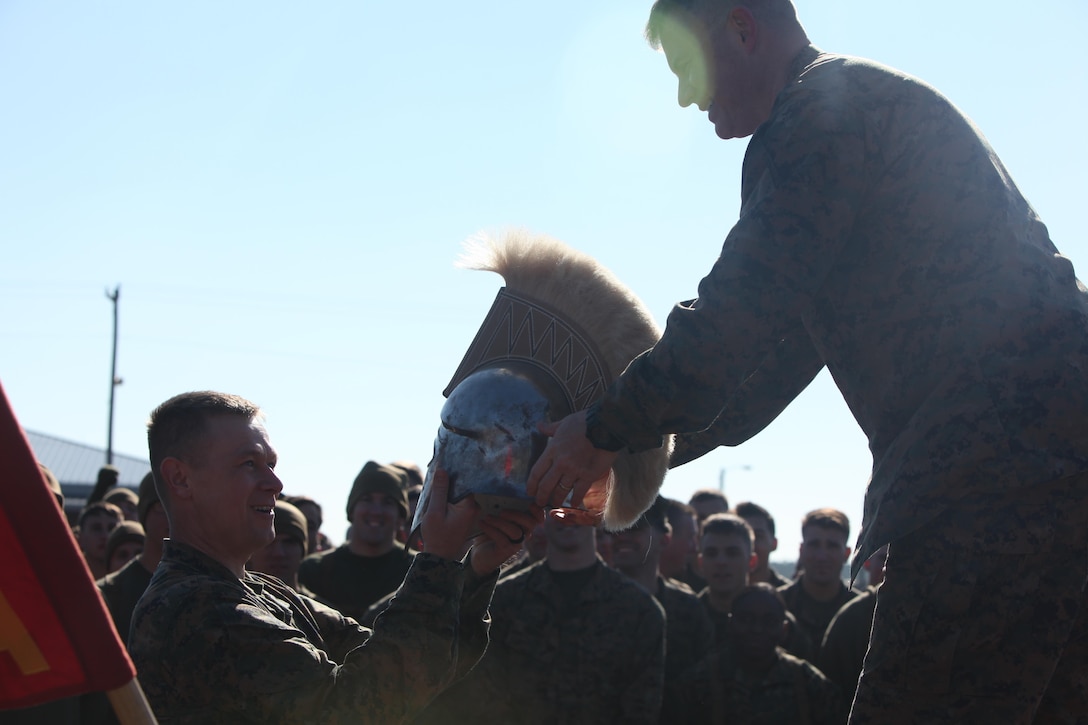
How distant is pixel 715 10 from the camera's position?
11.0 ft

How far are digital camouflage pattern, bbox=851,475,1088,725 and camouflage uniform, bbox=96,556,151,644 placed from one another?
445 centimetres

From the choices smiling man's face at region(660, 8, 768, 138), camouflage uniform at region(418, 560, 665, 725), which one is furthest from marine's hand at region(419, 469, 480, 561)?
camouflage uniform at region(418, 560, 665, 725)

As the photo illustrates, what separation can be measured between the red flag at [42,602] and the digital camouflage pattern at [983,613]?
1761 mm

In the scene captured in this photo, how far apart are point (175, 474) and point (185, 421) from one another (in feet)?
0.56

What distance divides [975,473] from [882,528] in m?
0.26

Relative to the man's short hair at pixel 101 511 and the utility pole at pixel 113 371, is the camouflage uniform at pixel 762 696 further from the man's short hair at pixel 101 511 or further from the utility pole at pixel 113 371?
the utility pole at pixel 113 371

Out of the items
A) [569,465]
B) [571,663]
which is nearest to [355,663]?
[569,465]

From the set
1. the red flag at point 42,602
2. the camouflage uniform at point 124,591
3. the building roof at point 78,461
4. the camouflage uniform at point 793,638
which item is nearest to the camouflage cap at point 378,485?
the camouflage uniform at point 124,591

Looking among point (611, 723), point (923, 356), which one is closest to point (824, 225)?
point (923, 356)

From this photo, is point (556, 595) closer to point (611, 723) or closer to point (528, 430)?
point (611, 723)

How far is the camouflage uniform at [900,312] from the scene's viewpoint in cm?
272

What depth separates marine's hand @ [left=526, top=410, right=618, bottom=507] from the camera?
321 centimetres

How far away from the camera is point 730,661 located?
7.11m

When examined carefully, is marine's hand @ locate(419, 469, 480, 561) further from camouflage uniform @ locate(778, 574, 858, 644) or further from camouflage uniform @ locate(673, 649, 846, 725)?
camouflage uniform @ locate(778, 574, 858, 644)
